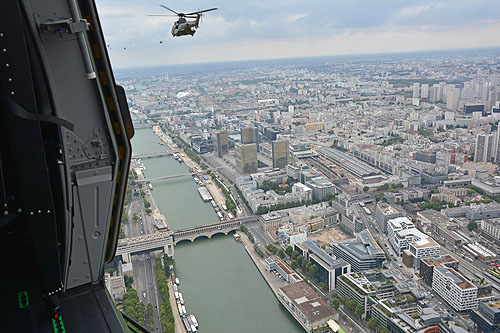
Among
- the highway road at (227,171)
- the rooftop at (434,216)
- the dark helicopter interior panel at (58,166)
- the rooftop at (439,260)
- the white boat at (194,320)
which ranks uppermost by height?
the dark helicopter interior panel at (58,166)

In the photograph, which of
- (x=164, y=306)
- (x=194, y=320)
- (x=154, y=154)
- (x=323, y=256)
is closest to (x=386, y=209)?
(x=323, y=256)

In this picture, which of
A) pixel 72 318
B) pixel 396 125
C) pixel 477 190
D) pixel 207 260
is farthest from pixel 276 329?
pixel 396 125

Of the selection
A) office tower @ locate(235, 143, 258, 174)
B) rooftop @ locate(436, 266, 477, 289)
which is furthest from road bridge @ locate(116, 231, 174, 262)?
office tower @ locate(235, 143, 258, 174)

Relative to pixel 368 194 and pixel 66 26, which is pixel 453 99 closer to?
pixel 368 194

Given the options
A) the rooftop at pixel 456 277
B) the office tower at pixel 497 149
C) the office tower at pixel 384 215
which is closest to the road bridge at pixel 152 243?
the office tower at pixel 384 215

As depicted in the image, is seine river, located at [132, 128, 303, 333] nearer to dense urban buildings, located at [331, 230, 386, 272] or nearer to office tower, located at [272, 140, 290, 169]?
dense urban buildings, located at [331, 230, 386, 272]

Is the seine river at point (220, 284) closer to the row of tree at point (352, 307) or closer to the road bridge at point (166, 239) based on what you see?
the road bridge at point (166, 239)

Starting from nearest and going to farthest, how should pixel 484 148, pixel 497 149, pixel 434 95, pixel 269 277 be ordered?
pixel 269 277 → pixel 497 149 → pixel 484 148 → pixel 434 95
